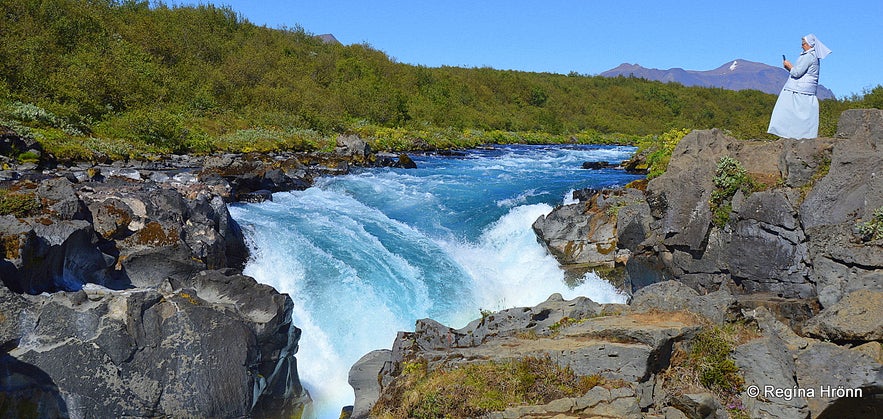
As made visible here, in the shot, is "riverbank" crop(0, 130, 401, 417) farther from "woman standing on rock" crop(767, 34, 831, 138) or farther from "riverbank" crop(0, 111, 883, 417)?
"woman standing on rock" crop(767, 34, 831, 138)

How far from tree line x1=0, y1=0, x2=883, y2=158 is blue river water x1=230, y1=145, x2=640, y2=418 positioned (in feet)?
32.1

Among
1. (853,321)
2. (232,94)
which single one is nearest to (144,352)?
(853,321)

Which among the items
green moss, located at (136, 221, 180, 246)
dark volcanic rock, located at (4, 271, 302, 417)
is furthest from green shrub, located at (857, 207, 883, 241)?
green moss, located at (136, 221, 180, 246)

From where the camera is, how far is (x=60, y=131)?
2441cm

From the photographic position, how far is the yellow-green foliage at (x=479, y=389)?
22.3 ft

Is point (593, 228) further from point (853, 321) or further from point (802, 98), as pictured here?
point (853, 321)

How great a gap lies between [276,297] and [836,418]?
858 centimetres

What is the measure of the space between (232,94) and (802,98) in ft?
134

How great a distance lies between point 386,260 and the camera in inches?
597

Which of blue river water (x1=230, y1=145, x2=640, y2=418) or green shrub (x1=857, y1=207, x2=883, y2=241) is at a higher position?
green shrub (x1=857, y1=207, x2=883, y2=241)

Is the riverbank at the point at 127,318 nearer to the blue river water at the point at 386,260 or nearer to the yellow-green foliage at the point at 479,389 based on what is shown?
the blue river water at the point at 386,260

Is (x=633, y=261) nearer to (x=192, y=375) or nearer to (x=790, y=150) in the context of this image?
(x=790, y=150)

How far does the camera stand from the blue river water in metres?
12.2

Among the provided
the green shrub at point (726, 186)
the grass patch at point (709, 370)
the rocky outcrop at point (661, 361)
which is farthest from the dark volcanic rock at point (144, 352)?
the green shrub at point (726, 186)
